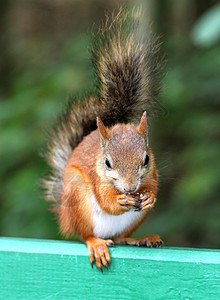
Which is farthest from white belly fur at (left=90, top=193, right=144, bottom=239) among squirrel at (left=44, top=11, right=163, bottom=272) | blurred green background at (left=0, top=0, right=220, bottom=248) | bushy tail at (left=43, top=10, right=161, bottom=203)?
blurred green background at (left=0, top=0, right=220, bottom=248)

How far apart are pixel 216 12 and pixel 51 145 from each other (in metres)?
0.76

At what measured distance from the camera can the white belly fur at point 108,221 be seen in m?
1.49

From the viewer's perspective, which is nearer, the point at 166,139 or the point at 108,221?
the point at 108,221

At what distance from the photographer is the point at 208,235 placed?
234cm

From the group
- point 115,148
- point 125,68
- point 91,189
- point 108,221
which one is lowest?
point 108,221

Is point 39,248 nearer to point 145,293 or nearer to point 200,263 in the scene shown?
point 145,293

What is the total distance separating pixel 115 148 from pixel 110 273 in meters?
0.36

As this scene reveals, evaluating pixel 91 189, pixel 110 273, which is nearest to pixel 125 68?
pixel 91 189

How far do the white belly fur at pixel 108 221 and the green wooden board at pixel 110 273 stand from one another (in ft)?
0.62

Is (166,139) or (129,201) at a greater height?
(129,201)

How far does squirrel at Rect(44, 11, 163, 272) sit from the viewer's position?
54.3 inches

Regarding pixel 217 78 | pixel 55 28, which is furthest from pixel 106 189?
pixel 55 28

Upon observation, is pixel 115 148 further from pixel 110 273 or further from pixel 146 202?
pixel 110 273

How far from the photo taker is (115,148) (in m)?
1.39
